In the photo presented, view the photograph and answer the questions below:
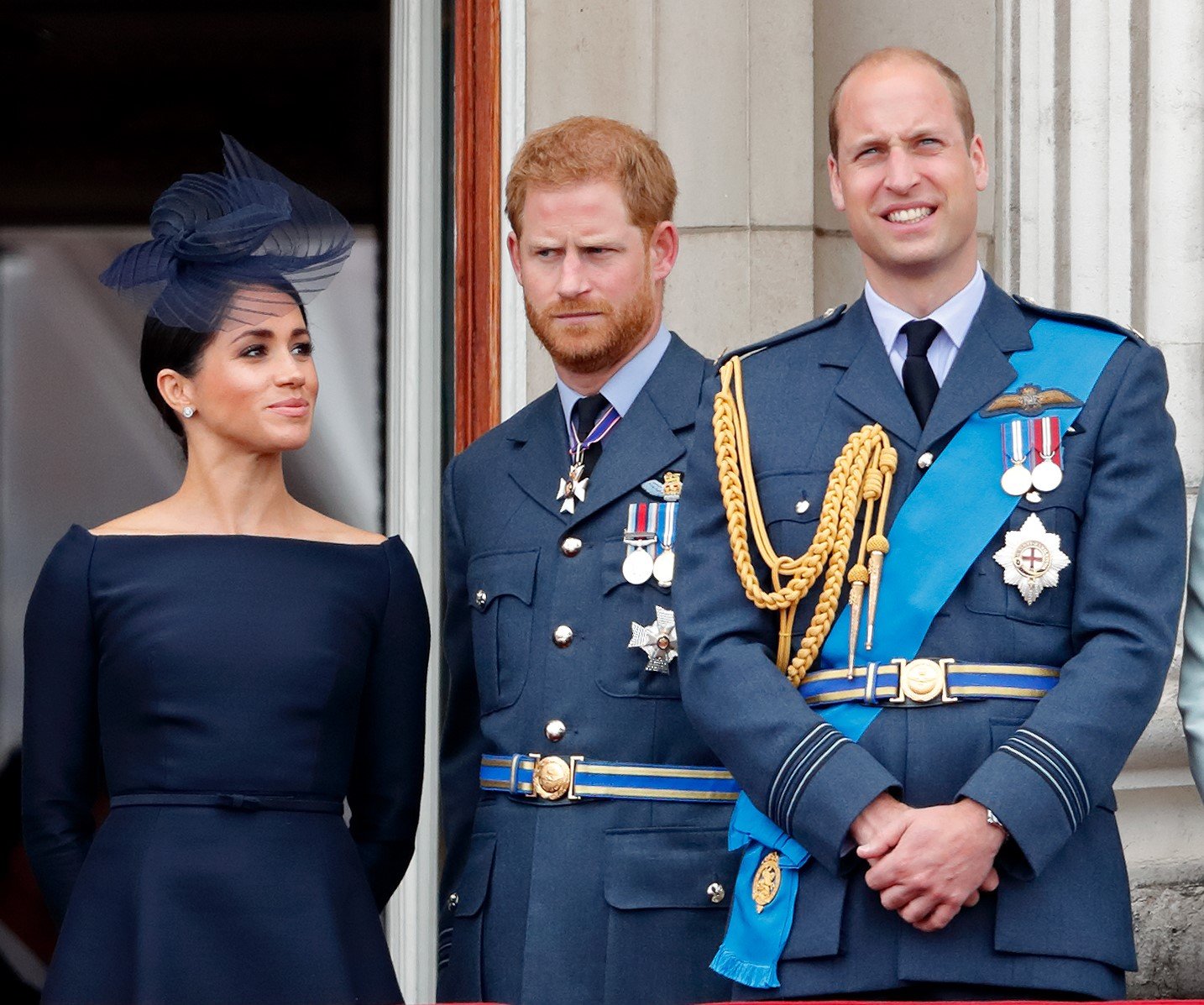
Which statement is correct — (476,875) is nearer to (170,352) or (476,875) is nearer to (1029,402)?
(170,352)

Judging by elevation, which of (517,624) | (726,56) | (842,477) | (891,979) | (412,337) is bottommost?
(891,979)

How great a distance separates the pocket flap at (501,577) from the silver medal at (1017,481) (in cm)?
91

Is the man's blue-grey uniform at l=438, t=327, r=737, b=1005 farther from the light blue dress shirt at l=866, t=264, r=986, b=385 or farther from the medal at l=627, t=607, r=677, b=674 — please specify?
the light blue dress shirt at l=866, t=264, r=986, b=385

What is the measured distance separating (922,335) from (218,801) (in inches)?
47.7

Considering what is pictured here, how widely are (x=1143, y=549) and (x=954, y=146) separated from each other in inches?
24.9

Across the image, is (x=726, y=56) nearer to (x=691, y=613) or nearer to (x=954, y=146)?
(x=954, y=146)

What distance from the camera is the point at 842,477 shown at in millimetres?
3004

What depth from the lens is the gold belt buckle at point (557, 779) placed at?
3418 mm

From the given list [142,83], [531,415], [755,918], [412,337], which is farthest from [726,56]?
[142,83]

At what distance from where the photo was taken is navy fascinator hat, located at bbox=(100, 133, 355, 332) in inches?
136

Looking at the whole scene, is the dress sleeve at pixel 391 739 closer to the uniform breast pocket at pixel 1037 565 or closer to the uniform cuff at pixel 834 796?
the uniform cuff at pixel 834 796

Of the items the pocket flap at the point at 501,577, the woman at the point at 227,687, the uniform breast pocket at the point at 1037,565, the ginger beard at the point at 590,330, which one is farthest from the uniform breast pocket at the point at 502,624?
the uniform breast pocket at the point at 1037,565

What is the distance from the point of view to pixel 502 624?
11.7 ft

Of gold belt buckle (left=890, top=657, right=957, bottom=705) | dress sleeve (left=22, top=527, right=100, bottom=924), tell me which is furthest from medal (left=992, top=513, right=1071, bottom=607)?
dress sleeve (left=22, top=527, right=100, bottom=924)
